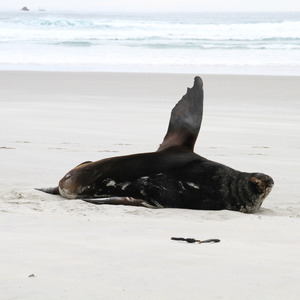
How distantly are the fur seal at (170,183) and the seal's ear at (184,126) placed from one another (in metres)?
0.01

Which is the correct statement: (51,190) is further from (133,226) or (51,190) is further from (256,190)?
(256,190)

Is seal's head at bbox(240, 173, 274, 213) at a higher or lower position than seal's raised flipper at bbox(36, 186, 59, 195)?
higher

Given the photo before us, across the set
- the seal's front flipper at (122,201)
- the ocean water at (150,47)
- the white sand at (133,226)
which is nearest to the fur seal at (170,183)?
the seal's front flipper at (122,201)

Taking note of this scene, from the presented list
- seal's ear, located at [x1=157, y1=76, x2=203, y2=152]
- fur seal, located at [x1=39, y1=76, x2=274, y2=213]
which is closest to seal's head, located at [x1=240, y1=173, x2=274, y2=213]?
fur seal, located at [x1=39, y1=76, x2=274, y2=213]

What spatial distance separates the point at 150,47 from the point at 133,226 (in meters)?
26.5

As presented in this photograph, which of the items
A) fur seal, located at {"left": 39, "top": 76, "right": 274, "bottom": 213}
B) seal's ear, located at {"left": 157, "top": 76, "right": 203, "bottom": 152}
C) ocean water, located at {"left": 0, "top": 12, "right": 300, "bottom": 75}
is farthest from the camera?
ocean water, located at {"left": 0, "top": 12, "right": 300, "bottom": 75}

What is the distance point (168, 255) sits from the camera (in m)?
3.41

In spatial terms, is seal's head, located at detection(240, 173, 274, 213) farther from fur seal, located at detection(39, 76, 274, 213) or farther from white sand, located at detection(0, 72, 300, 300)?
white sand, located at detection(0, 72, 300, 300)

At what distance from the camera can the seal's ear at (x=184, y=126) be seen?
5.16 m

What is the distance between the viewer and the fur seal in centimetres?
479

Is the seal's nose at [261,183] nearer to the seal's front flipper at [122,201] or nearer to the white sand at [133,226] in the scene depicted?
the white sand at [133,226]

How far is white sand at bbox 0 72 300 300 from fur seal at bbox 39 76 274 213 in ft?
0.42

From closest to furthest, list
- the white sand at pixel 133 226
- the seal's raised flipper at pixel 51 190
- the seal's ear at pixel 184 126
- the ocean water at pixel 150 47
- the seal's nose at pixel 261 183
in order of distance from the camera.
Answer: the white sand at pixel 133 226 → the seal's nose at pixel 261 183 → the seal's ear at pixel 184 126 → the seal's raised flipper at pixel 51 190 → the ocean water at pixel 150 47

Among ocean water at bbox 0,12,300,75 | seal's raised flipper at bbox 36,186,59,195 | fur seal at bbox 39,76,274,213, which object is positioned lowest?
ocean water at bbox 0,12,300,75
